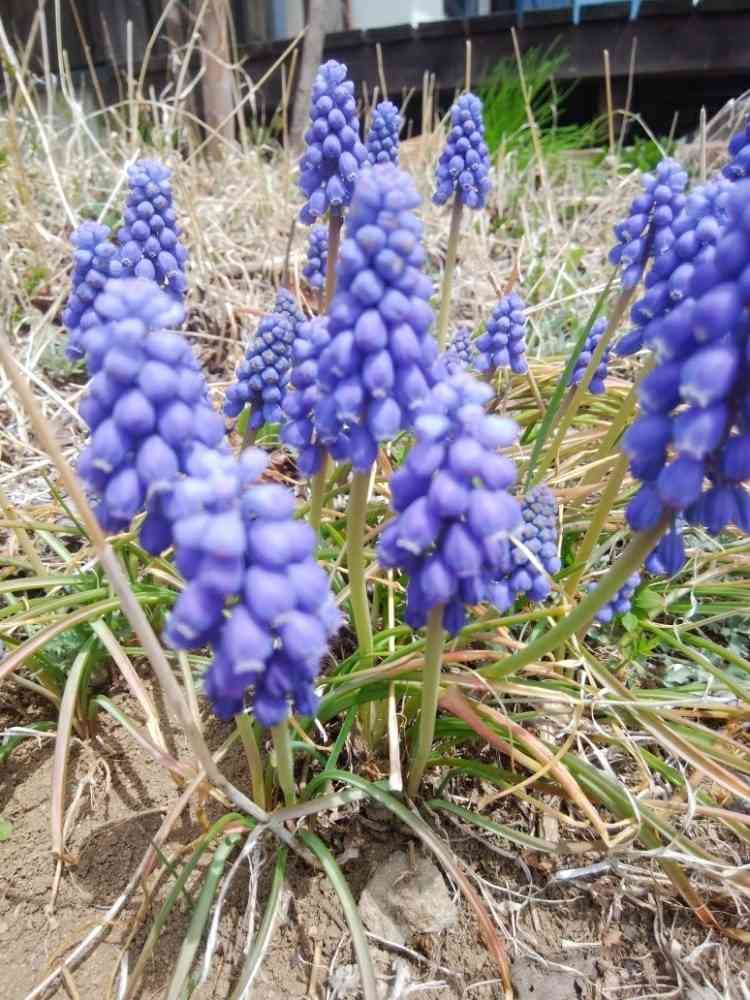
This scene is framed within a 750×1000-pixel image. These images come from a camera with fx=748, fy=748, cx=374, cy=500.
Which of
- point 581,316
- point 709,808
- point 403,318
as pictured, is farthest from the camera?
point 581,316

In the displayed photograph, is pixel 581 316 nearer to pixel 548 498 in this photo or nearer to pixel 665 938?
pixel 548 498

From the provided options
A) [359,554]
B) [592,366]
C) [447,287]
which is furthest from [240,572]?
[447,287]

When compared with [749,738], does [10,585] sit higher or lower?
higher

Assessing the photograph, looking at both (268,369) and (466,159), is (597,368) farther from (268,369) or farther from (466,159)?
(268,369)

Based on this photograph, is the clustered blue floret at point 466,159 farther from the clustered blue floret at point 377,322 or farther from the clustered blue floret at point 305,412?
the clustered blue floret at point 377,322

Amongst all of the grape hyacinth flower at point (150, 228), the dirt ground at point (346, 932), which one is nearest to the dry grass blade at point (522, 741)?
the dirt ground at point (346, 932)

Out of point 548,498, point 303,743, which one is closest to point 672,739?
point 548,498

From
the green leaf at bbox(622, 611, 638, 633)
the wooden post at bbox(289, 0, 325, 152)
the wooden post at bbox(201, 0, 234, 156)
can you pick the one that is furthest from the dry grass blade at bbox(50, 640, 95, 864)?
the wooden post at bbox(289, 0, 325, 152)
